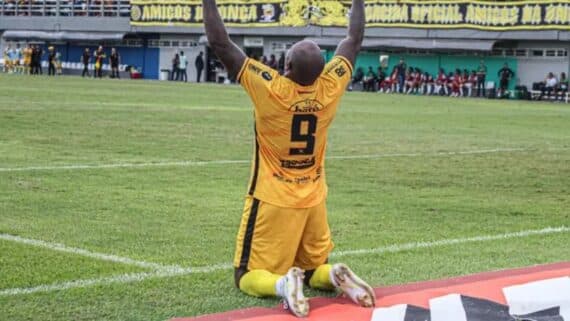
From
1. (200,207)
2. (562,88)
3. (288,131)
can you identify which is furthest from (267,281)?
(562,88)

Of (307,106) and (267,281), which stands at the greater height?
(307,106)

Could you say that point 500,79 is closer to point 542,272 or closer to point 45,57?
point 45,57

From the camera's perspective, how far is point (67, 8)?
71000 millimetres

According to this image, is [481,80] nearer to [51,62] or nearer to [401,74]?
[401,74]

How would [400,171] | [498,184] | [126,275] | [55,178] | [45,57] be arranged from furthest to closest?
1. [45,57]
2. [400,171]
3. [498,184]
4. [55,178]
5. [126,275]

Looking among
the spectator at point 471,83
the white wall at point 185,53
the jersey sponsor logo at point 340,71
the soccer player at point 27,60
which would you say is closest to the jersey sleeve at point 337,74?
the jersey sponsor logo at point 340,71

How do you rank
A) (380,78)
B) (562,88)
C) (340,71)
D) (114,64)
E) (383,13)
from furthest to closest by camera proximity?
(114,64), (383,13), (380,78), (562,88), (340,71)

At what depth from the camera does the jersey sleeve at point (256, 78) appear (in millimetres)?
6660

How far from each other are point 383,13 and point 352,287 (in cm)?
4978

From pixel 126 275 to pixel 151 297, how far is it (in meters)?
0.71

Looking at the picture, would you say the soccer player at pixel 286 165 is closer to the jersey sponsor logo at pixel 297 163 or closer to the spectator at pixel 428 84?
the jersey sponsor logo at pixel 297 163

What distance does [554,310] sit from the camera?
667 centimetres

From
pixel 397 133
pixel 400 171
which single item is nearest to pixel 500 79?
pixel 397 133

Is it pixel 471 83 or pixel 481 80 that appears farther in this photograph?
pixel 471 83
